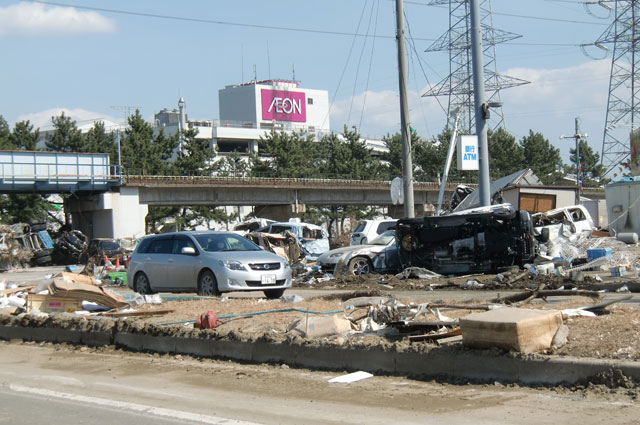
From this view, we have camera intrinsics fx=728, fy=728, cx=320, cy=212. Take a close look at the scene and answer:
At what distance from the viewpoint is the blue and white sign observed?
21469 mm

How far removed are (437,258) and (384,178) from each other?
189ft

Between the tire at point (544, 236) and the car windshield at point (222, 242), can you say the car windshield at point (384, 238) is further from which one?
the car windshield at point (222, 242)

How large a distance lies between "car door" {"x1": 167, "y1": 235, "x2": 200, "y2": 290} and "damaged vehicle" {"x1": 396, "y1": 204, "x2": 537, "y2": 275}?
5805mm

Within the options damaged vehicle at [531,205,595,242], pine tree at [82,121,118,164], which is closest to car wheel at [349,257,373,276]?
damaged vehicle at [531,205,595,242]

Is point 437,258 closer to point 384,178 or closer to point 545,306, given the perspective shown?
point 545,306

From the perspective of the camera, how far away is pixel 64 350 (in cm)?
1109

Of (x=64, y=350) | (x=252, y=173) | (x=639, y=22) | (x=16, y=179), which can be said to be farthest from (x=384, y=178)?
(x=64, y=350)

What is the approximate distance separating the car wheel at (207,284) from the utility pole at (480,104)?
8654mm

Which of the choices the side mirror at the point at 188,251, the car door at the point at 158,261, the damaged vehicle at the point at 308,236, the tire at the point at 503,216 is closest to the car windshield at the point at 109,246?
the damaged vehicle at the point at 308,236

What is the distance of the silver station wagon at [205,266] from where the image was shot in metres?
14.7

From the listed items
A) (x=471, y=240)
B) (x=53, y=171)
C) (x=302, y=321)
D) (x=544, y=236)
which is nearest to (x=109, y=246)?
(x=53, y=171)

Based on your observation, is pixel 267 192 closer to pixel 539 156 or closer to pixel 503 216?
pixel 539 156

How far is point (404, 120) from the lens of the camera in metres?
23.2

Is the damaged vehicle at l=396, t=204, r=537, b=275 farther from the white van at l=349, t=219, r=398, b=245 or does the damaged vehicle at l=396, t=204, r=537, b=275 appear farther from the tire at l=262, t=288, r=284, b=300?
the white van at l=349, t=219, r=398, b=245
